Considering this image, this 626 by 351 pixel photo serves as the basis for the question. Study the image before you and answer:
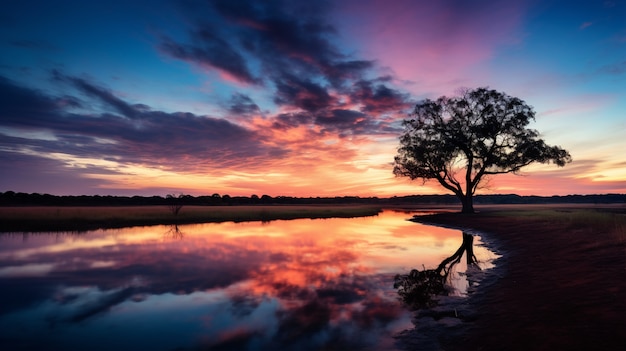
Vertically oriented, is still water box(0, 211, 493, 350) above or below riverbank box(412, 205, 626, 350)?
below

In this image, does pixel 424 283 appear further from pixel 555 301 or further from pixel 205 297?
pixel 205 297

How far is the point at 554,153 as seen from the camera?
1745 inches

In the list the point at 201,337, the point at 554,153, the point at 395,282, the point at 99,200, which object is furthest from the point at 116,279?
the point at 99,200

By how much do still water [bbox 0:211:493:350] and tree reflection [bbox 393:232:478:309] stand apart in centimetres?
44

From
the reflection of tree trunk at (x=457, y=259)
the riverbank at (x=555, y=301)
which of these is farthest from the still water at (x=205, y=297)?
the riverbank at (x=555, y=301)

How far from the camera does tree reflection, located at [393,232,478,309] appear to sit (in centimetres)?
1069

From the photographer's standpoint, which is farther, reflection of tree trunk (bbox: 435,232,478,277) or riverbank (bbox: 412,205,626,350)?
reflection of tree trunk (bbox: 435,232,478,277)

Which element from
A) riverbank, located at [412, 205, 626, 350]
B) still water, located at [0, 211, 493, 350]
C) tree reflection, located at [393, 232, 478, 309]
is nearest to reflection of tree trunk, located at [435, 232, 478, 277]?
tree reflection, located at [393, 232, 478, 309]

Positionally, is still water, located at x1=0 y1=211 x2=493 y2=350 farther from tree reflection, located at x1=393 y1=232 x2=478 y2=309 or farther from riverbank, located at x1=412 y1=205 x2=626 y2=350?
riverbank, located at x1=412 y1=205 x2=626 y2=350

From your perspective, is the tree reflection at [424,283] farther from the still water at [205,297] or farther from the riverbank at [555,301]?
the riverbank at [555,301]

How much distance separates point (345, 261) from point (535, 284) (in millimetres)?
9125

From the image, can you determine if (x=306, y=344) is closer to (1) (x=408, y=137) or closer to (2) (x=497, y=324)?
(2) (x=497, y=324)

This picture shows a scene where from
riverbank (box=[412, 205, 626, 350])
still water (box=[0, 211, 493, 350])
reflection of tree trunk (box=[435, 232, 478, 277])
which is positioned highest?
riverbank (box=[412, 205, 626, 350])

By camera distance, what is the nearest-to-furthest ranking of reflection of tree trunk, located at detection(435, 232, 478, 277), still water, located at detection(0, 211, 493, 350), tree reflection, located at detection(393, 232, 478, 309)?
still water, located at detection(0, 211, 493, 350) → tree reflection, located at detection(393, 232, 478, 309) → reflection of tree trunk, located at detection(435, 232, 478, 277)
